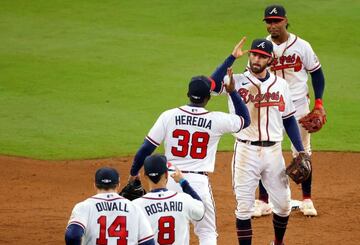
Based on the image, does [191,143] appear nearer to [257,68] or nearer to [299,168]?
[257,68]

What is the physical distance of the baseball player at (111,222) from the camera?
7.05m

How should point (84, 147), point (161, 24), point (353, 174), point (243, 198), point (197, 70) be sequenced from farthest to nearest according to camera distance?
1. point (161, 24)
2. point (197, 70)
3. point (84, 147)
4. point (353, 174)
5. point (243, 198)

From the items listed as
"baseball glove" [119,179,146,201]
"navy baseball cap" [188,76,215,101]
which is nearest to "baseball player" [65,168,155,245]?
"baseball glove" [119,179,146,201]

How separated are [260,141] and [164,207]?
236 cm

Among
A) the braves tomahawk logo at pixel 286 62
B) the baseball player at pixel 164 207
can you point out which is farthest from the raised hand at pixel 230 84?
the braves tomahawk logo at pixel 286 62

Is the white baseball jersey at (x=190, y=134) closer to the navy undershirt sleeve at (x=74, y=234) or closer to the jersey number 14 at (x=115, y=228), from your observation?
the jersey number 14 at (x=115, y=228)

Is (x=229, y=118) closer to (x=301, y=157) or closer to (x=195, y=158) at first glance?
(x=195, y=158)

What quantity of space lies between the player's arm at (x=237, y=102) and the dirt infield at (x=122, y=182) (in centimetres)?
173

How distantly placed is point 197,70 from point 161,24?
3294mm

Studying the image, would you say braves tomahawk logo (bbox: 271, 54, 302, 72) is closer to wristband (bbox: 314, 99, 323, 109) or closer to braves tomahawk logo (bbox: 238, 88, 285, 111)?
wristband (bbox: 314, 99, 323, 109)

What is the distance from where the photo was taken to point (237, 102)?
8.80 metres

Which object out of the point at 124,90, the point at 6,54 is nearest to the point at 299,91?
the point at 124,90

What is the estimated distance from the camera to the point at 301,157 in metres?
9.71

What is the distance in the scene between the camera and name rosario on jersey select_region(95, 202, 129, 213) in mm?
7062
